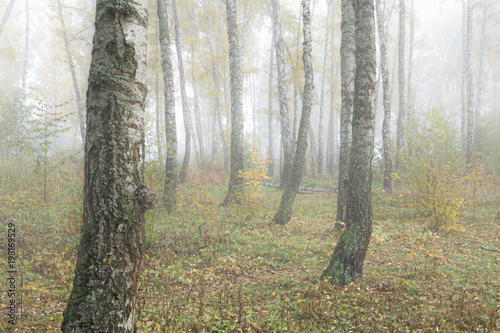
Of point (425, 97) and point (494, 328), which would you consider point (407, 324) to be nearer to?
point (494, 328)

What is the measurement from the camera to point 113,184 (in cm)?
210

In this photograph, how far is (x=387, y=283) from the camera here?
13.6 ft

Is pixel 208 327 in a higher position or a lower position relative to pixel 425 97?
lower

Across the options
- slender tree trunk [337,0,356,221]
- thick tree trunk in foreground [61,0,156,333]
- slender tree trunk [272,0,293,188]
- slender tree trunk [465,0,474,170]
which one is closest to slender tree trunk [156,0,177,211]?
slender tree trunk [337,0,356,221]

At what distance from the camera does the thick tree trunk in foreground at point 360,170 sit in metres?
4.23

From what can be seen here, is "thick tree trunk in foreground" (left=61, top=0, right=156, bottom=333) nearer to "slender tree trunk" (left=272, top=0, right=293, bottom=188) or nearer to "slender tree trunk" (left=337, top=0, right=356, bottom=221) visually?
"slender tree trunk" (left=337, top=0, right=356, bottom=221)

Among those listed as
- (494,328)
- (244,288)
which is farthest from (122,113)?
(494,328)

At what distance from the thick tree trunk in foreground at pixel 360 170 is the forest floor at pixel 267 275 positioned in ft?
0.99

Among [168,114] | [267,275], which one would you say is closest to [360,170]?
[267,275]

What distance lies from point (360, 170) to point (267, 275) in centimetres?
246

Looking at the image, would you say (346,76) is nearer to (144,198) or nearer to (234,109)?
(234,109)

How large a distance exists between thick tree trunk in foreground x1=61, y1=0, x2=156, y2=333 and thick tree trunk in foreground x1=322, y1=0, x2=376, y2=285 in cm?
319

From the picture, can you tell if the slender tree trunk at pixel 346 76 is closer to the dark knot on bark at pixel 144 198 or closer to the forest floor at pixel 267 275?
the forest floor at pixel 267 275

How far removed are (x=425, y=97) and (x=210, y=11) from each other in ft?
138
